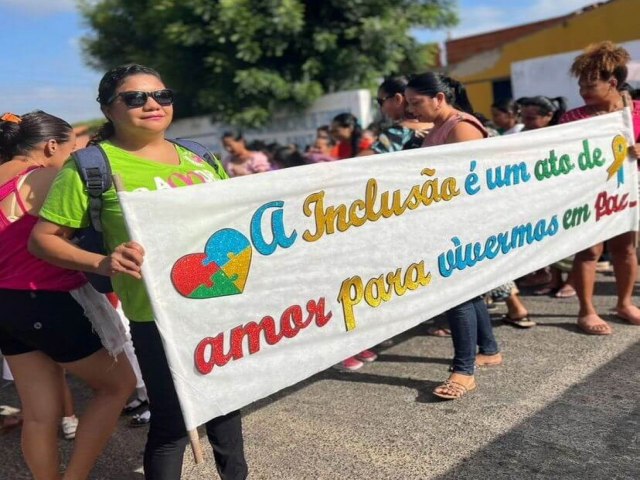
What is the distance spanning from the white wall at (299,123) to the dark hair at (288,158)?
4380mm

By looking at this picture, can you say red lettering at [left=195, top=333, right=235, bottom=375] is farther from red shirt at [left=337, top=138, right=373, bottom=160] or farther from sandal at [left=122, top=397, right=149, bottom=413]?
red shirt at [left=337, top=138, right=373, bottom=160]

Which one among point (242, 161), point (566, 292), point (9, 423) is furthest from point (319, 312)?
point (242, 161)

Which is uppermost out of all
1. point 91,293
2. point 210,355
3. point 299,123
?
point 299,123

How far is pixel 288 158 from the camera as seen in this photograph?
7.84m

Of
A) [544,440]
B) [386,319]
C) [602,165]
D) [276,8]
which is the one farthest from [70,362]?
[276,8]

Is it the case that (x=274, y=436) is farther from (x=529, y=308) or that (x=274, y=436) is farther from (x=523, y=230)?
(x=529, y=308)

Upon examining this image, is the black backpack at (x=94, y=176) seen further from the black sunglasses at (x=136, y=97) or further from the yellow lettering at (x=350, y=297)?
the yellow lettering at (x=350, y=297)

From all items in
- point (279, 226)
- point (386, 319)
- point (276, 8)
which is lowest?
point (386, 319)

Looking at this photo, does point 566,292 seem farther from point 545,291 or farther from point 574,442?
point 574,442

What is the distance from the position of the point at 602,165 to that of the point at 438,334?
1.61 m

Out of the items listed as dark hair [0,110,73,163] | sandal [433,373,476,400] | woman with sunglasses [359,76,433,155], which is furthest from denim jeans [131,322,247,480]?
woman with sunglasses [359,76,433,155]

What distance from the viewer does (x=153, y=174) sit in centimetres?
219

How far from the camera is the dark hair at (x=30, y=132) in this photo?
2.70 meters

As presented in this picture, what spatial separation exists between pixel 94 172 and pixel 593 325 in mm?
3385
